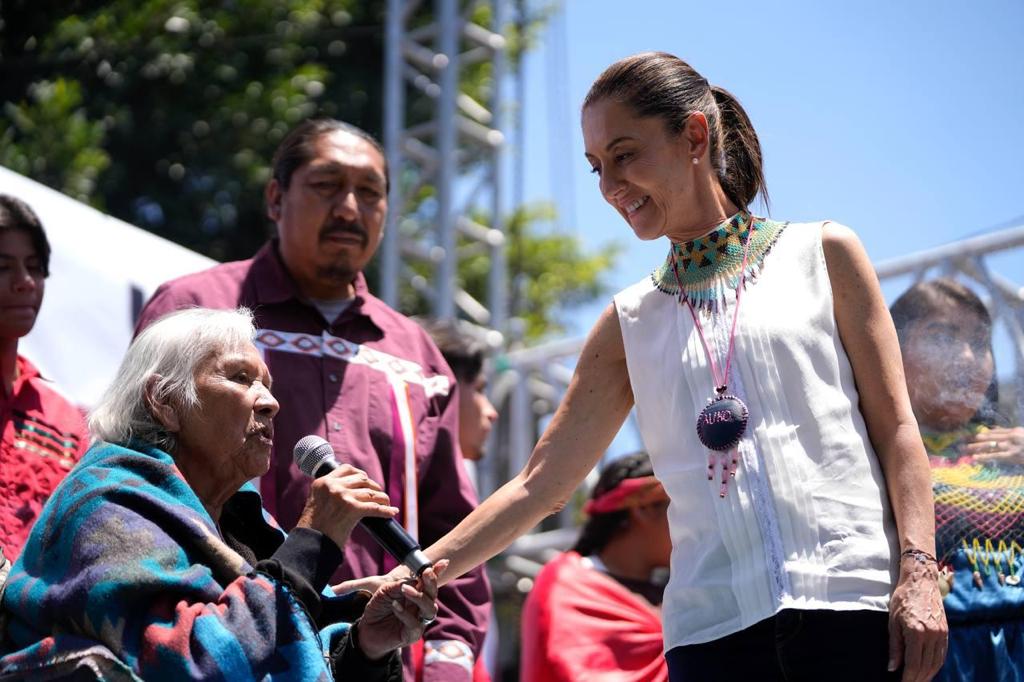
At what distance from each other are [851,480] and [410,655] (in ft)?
4.99

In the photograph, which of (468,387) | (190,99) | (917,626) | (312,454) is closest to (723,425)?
(917,626)

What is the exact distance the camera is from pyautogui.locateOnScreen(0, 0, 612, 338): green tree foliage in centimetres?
878

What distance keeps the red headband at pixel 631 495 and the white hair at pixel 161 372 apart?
2.20 meters

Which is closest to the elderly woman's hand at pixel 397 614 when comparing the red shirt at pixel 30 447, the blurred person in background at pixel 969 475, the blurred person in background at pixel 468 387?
the red shirt at pixel 30 447

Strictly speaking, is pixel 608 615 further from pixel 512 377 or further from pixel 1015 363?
pixel 512 377

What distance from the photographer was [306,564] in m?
2.54

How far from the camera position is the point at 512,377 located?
27.5 feet

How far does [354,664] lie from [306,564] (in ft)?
1.20

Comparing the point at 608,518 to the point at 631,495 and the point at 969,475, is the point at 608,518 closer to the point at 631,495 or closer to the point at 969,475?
the point at 631,495

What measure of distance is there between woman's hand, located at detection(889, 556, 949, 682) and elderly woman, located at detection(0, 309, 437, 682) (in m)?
0.82

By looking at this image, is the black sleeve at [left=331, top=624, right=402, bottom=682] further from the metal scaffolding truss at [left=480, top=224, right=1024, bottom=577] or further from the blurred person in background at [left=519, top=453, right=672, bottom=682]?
the metal scaffolding truss at [left=480, top=224, right=1024, bottom=577]

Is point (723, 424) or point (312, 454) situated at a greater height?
point (723, 424)

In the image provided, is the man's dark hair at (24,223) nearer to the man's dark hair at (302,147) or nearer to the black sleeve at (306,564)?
the man's dark hair at (302,147)

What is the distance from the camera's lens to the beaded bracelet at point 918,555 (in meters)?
2.35
